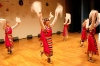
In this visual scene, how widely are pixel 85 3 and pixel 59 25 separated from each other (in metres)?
2.51

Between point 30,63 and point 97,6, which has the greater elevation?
point 97,6

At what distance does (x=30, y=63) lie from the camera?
150 inches

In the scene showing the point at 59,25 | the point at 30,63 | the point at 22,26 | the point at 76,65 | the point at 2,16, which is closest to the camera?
the point at 76,65

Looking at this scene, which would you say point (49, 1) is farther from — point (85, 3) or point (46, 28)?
point (46, 28)

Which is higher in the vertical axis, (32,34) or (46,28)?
(46,28)

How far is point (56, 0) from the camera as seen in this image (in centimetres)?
954

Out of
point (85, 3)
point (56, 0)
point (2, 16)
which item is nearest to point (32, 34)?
point (2, 16)

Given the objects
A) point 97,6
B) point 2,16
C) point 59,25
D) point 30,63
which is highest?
point 97,6

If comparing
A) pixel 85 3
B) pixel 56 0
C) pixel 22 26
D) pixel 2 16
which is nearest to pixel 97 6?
pixel 85 3

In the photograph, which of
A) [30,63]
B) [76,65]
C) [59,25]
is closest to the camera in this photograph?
[76,65]

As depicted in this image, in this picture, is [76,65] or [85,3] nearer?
[76,65]

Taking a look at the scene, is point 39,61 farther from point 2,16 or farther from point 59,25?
point 59,25

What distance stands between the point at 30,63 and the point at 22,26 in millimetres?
4592

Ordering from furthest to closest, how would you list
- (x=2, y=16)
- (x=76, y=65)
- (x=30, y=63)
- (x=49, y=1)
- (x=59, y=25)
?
(x=59, y=25), (x=49, y=1), (x=2, y=16), (x=30, y=63), (x=76, y=65)
